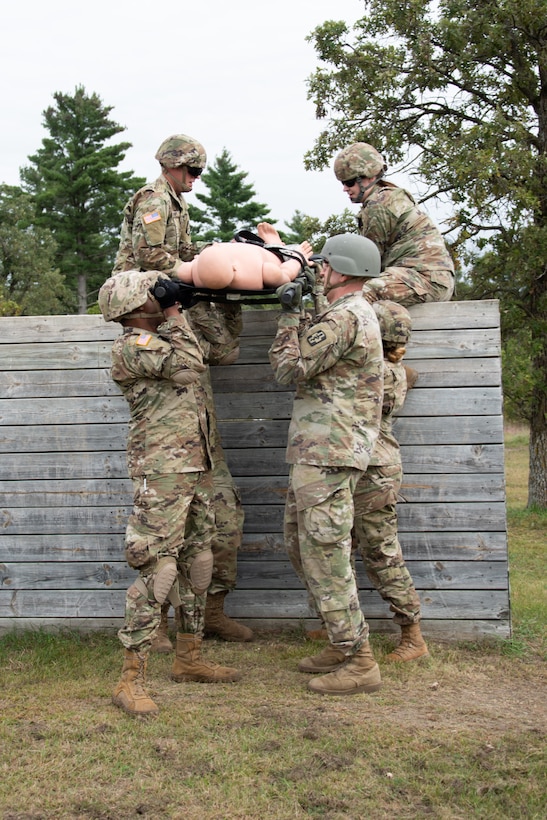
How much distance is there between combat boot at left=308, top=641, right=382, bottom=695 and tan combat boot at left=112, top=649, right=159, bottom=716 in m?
0.91

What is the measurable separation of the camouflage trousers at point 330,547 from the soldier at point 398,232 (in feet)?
4.78

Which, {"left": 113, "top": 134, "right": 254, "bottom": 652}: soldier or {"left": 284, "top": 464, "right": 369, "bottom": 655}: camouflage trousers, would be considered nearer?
{"left": 284, "top": 464, "right": 369, "bottom": 655}: camouflage trousers

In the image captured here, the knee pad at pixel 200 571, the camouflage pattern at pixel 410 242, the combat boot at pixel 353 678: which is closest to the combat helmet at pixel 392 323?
the camouflage pattern at pixel 410 242

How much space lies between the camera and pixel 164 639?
5.77m

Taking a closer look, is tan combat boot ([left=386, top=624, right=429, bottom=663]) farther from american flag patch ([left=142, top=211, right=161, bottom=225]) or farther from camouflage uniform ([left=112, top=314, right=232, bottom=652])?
american flag patch ([left=142, top=211, right=161, bottom=225])

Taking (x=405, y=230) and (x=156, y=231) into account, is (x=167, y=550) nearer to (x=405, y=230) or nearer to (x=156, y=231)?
(x=156, y=231)

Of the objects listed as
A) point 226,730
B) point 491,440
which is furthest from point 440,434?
point 226,730

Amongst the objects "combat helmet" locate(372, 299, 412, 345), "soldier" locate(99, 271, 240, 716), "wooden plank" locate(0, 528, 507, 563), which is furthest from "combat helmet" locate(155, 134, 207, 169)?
"wooden plank" locate(0, 528, 507, 563)

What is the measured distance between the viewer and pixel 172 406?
4.91 m

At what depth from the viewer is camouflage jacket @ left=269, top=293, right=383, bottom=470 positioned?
481cm

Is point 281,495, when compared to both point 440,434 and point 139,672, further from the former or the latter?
point 139,672

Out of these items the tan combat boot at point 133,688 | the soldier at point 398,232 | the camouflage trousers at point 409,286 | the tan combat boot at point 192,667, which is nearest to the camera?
the tan combat boot at point 133,688

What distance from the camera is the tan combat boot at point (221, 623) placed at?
19.2 ft

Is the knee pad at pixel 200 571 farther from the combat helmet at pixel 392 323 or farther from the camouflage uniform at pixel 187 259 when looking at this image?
the combat helmet at pixel 392 323
